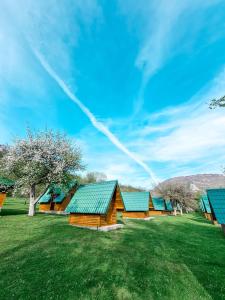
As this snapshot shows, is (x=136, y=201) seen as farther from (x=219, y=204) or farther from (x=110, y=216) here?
(x=219, y=204)

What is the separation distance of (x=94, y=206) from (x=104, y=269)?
32.0 feet

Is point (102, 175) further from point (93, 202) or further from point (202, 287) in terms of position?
point (202, 287)

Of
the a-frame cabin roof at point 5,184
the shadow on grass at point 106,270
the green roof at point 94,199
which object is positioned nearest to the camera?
the shadow on grass at point 106,270

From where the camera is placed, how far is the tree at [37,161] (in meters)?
24.0

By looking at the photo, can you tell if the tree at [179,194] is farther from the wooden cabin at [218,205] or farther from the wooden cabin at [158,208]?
the wooden cabin at [218,205]

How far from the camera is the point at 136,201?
35344mm

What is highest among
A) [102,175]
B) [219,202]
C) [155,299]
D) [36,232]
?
[102,175]

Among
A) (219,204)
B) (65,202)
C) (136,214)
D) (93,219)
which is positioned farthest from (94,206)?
(136,214)

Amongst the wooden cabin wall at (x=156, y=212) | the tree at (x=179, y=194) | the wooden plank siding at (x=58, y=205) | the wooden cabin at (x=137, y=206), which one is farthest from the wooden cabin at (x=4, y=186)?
the tree at (x=179, y=194)

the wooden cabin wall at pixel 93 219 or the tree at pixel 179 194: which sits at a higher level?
the tree at pixel 179 194

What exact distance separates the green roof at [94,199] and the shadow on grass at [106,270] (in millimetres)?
4728

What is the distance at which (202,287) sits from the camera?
7828 mm

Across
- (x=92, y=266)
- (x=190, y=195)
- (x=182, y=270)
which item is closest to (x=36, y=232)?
(x=92, y=266)

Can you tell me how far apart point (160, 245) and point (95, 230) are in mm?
6541
